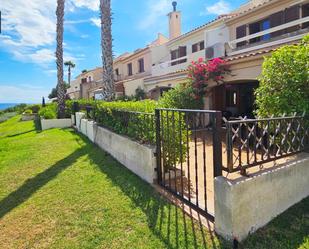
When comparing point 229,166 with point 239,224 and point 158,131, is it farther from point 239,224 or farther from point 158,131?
point 158,131

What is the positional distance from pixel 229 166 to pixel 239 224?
869 millimetres

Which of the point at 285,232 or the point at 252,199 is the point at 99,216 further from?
the point at 285,232

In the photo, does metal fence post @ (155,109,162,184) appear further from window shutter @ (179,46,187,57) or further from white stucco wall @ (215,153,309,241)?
window shutter @ (179,46,187,57)

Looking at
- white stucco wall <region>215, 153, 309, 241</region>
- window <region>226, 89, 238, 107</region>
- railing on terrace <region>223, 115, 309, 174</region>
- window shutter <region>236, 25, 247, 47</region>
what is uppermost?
window shutter <region>236, 25, 247, 47</region>

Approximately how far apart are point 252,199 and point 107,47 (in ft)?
38.6

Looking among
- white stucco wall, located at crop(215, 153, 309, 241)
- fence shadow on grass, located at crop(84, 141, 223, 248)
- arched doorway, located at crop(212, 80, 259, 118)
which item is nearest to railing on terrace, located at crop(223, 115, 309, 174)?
white stucco wall, located at crop(215, 153, 309, 241)

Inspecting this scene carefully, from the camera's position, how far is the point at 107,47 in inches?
531

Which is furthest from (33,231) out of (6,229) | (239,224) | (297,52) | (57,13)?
(57,13)

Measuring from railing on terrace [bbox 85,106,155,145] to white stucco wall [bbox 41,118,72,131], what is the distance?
28.1 feet

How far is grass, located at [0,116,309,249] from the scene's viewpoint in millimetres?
3883

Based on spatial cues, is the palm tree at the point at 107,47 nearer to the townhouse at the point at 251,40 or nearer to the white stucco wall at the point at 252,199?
the townhouse at the point at 251,40

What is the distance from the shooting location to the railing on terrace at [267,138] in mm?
3846

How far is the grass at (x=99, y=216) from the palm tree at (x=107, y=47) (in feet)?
21.4

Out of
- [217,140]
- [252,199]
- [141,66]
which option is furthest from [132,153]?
[141,66]
